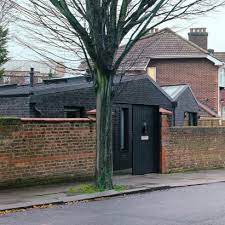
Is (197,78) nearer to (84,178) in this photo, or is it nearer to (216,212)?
(84,178)

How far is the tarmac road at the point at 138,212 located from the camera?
10614 mm

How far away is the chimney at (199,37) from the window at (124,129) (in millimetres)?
29909

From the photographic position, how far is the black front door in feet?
66.1

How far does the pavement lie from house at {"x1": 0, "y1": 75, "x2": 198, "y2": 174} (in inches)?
49.6

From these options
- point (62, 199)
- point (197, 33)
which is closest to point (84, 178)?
point (62, 199)

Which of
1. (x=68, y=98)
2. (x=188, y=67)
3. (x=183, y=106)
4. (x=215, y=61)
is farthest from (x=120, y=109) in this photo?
(x=215, y=61)

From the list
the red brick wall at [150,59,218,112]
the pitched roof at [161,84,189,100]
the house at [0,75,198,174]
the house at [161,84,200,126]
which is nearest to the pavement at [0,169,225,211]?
the house at [0,75,198,174]

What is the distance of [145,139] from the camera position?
20.6 metres

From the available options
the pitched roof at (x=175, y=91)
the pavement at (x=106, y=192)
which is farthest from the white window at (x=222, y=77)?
the pavement at (x=106, y=192)

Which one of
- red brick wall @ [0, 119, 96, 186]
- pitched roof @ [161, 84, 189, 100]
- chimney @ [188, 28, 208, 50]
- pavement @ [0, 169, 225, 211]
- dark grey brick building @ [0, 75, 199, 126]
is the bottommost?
pavement @ [0, 169, 225, 211]

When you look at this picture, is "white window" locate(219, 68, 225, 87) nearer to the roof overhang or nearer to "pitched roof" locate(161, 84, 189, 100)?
the roof overhang

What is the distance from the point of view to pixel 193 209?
12125 mm

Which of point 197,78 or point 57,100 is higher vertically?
point 197,78

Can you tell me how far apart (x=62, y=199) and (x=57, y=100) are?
7.59m
